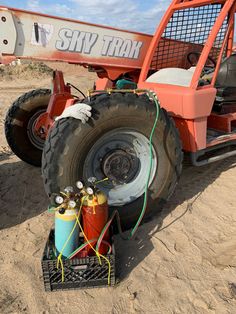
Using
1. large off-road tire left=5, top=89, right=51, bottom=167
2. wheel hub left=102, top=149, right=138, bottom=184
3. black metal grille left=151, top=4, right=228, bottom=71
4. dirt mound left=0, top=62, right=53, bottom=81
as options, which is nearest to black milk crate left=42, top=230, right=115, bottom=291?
wheel hub left=102, top=149, right=138, bottom=184

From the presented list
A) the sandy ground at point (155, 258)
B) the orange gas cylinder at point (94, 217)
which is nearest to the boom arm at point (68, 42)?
the sandy ground at point (155, 258)

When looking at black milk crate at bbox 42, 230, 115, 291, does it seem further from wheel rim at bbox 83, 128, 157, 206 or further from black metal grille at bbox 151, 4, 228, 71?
black metal grille at bbox 151, 4, 228, 71

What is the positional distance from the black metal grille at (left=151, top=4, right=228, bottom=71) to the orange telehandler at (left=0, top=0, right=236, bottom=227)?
0.01 m

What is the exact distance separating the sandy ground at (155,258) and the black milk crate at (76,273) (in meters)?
0.06

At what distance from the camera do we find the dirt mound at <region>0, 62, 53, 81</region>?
16734 millimetres

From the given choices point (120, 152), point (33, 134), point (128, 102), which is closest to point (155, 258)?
point (120, 152)

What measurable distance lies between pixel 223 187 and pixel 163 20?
6.84 ft

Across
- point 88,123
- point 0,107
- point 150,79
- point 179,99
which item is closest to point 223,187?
point 179,99

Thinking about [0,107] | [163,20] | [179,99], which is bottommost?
[0,107]

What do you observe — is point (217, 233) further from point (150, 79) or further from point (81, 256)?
point (150, 79)

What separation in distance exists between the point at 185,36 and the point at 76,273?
3072mm

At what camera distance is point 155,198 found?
127 inches

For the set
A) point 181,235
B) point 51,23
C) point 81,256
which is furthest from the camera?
point 51,23

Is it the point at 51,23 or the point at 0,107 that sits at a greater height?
the point at 51,23
